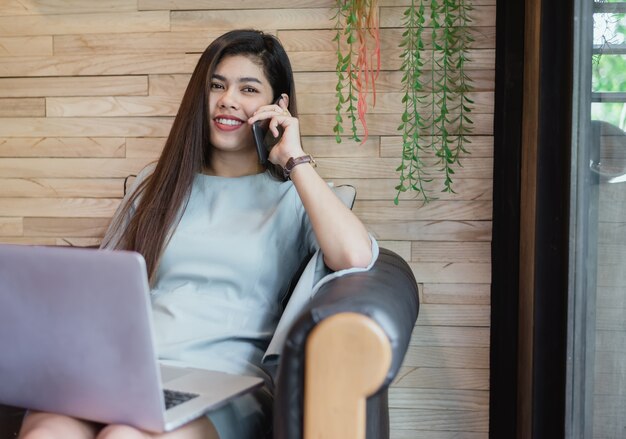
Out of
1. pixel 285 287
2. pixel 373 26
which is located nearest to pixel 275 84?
pixel 373 26

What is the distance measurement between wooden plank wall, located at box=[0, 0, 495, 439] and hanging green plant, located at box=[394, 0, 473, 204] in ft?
0.13

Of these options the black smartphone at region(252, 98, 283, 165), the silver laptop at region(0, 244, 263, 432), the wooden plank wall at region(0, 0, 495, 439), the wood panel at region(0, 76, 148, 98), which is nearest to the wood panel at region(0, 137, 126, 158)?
the wooden plank wall at region(0, 0, 495, 439)

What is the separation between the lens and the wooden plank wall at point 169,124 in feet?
7.14

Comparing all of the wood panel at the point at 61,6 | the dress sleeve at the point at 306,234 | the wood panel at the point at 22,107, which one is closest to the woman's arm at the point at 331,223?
the dress sleeve at the point at 306,234

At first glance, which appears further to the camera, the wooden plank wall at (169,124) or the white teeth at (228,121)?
the wooden plank wall at (169,124)

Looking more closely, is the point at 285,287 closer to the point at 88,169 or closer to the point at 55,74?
the point at 88,169

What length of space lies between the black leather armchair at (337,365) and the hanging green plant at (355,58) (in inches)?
38.7

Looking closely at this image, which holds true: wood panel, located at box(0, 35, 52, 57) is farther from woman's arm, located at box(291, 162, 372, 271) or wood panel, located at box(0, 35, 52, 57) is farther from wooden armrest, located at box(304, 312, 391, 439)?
wooden armrest, located at box(304, 312, 391, 439)

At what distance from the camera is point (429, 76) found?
7.04 ft

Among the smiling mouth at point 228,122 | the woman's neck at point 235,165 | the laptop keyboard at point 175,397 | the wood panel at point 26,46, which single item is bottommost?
the laptop keyboard at point 175,397

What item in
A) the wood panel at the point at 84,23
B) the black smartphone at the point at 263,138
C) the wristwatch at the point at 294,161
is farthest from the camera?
the wood panel at the point at 84,23

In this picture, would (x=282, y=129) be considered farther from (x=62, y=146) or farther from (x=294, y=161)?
(x=62, y=146)

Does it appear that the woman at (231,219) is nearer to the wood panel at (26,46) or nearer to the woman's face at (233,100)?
the woman's face at (233,100)

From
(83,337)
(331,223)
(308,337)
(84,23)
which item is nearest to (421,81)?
(331,223)
